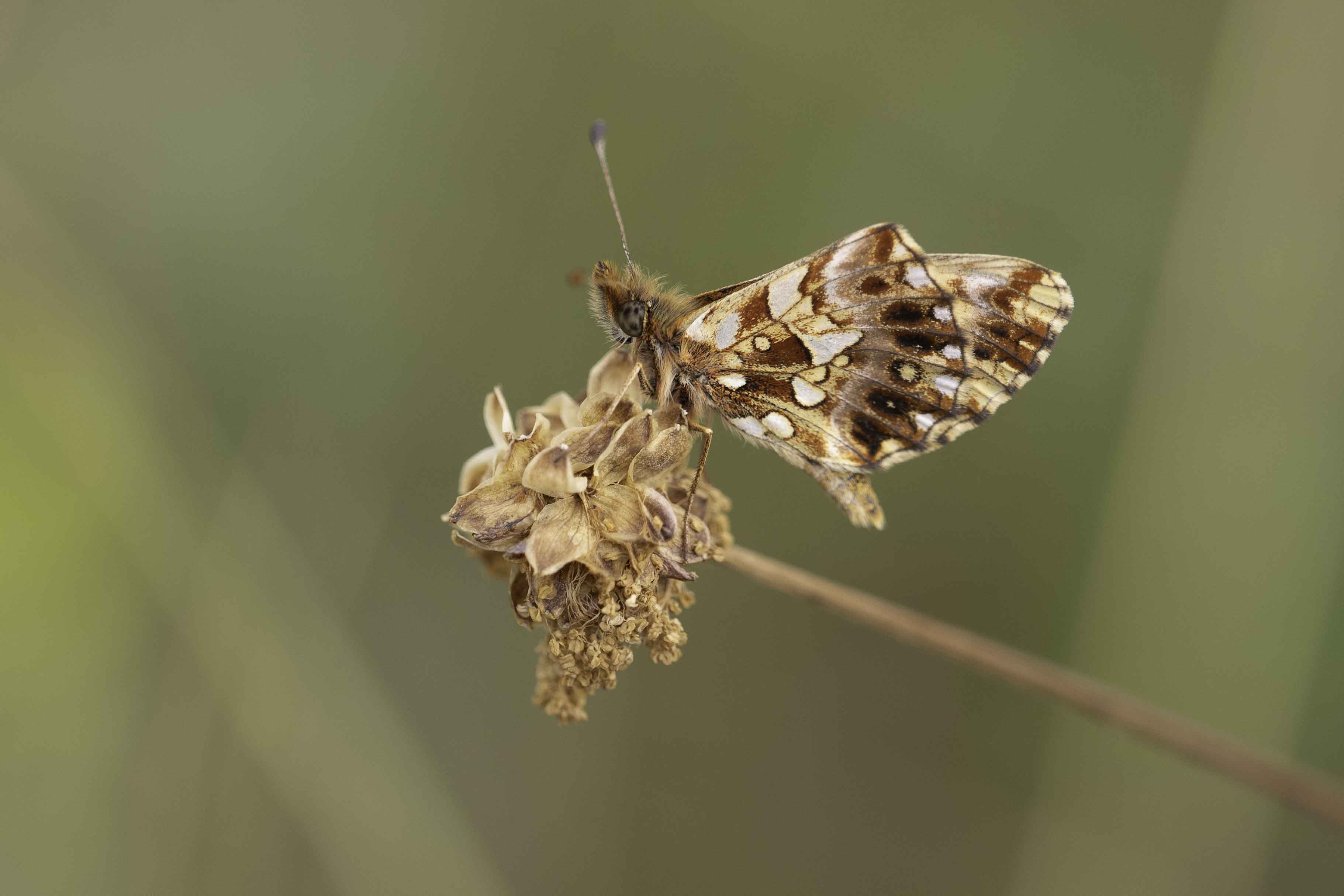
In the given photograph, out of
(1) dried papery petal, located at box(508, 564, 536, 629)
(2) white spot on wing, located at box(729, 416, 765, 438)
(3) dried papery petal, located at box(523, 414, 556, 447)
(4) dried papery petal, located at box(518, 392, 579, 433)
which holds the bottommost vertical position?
(1) dried papery petal, located at box(508, 564, 536, 629)

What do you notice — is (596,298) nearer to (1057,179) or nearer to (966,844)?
(1057,179)

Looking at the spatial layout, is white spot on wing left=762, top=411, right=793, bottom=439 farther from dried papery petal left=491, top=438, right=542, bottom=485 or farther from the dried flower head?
dried papery petal left=491, top=438, right=542, bottom=485

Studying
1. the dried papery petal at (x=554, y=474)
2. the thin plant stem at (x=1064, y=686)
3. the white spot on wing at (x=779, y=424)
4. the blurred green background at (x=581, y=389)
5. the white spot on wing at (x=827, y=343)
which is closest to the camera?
the thin plant stem at (x=1064, y=686)

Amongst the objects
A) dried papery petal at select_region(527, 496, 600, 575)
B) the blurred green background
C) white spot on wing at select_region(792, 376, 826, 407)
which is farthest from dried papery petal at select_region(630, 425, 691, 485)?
the blurred green background

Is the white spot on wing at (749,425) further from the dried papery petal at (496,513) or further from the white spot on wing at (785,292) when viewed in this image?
the dried papery petal at (496,513)

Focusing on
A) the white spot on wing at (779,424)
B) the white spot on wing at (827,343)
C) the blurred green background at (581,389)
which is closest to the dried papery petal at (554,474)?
the white spot on wing at (779,424)

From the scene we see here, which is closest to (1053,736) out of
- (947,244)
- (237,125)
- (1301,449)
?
(1301,449)

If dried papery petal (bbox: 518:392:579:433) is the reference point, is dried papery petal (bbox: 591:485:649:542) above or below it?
below

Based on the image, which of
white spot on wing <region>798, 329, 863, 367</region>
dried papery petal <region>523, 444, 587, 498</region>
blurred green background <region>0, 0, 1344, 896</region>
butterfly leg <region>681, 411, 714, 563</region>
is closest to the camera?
dried papery petal <region>523, 444, 587, 498</region>
